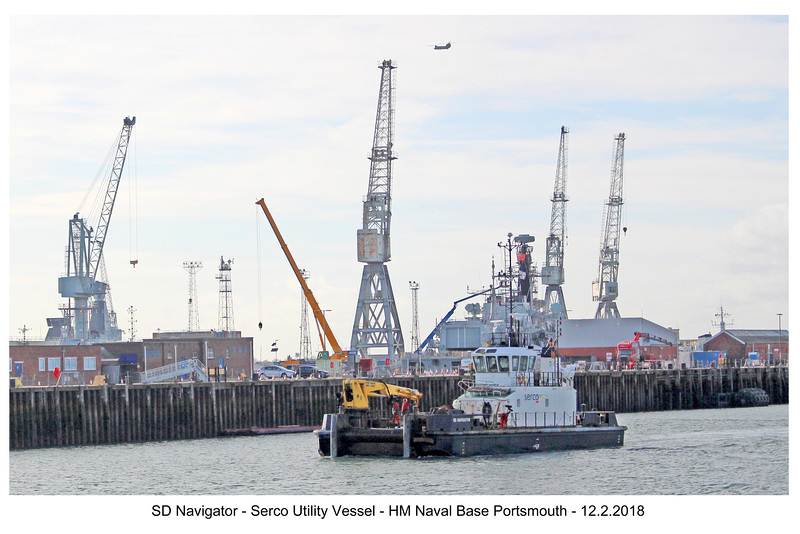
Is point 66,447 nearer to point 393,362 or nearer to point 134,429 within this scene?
point 134,429

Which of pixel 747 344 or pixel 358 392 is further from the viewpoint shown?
pixel 747 344

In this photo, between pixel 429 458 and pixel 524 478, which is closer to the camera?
pixel 524 478

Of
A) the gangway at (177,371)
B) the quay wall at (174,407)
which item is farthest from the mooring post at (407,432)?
the gangway at (177,371)

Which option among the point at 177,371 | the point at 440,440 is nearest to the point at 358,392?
the point at 440,440

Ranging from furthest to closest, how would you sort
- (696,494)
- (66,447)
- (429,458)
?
(66,447) → (429,458) → (696,494)

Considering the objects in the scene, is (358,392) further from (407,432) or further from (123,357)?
(123,357)

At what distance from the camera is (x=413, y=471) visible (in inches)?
2053

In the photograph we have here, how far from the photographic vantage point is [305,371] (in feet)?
365

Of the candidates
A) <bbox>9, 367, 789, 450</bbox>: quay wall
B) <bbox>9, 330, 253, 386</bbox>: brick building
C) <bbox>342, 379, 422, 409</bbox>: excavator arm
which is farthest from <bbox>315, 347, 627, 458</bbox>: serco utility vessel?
<bbox>9, 330, 253, 386</bbox>: brick building

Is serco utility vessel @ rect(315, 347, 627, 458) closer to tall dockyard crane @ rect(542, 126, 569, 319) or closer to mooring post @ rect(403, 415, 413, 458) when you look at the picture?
mooring post @ rect(403, 415, 413, 458)

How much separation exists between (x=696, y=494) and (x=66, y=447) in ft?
129

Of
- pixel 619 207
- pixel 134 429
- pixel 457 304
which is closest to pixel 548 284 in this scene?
pixel 619 207

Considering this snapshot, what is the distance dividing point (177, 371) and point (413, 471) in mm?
45152

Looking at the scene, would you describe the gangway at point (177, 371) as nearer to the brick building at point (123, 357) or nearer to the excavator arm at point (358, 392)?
the brick building at point (123, 357)
